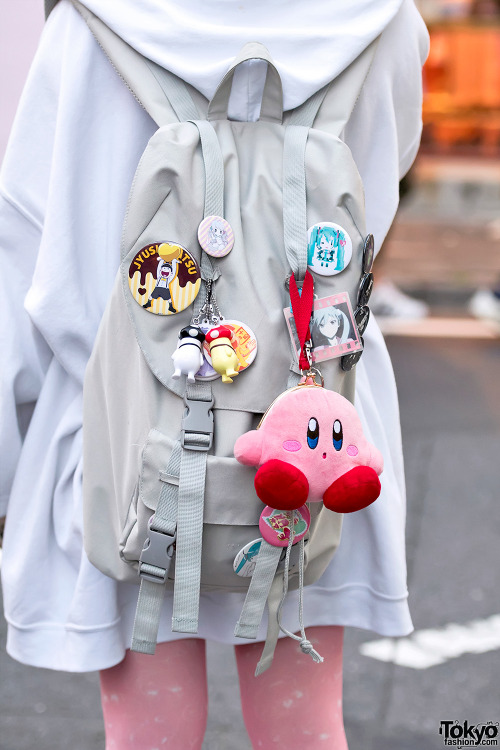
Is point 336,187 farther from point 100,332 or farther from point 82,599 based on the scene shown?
point 82,599

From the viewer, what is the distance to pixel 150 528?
130 cm

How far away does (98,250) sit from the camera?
4.84 feet

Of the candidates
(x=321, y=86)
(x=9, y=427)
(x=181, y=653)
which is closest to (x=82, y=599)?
(x=181, y=653)

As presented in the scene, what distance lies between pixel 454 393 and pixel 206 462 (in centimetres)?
412

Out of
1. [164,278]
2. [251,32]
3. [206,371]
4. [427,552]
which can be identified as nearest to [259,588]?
[206,371]

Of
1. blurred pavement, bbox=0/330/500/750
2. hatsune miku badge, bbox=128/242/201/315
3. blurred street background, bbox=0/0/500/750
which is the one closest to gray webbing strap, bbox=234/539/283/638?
hatsune miku badge, bbox=128/242/201/315

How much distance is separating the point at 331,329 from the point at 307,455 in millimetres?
179

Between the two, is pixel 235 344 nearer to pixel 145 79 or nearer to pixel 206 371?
pixel 206 371

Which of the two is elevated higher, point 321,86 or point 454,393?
point 321,86

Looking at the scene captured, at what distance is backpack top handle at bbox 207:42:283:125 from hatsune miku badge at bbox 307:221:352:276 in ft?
0.64

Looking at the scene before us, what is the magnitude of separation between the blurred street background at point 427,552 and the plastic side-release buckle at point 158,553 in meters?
1.12

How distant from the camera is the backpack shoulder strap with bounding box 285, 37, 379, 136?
4.55 feet

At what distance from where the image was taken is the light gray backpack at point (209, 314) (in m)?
1.30

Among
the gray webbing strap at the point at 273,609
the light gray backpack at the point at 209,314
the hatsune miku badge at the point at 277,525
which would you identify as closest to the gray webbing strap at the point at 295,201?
the light gray backpack at the point at 209,314
